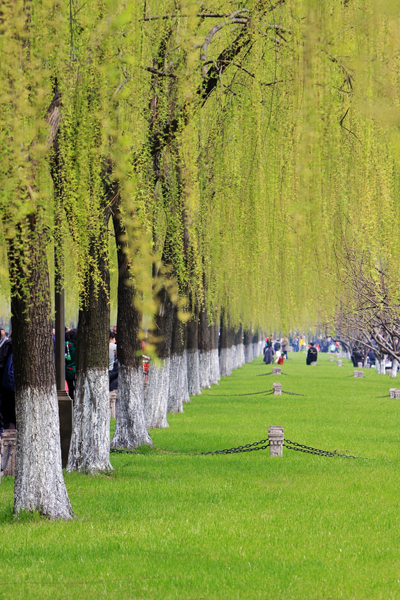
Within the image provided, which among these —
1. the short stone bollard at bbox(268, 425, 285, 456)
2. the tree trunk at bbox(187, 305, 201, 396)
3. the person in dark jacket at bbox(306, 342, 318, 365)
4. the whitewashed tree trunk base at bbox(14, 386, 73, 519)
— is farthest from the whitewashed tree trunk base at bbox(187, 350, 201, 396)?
the person in dark jacket at bbox(306, 342, 318, 365)

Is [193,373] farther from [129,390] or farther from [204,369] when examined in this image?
[129,390]

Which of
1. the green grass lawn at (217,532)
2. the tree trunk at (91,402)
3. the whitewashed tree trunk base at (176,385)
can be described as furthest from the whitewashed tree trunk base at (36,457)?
the whitewashed tree trunk base at (176,385)

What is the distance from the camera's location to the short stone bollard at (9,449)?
12109 mm

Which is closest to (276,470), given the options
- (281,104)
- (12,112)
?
(281,104)

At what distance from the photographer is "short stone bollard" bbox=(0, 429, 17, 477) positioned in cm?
1211

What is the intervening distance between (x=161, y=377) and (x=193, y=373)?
1127cm

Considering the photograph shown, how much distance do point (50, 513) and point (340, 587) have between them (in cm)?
332

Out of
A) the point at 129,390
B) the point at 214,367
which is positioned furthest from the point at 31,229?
the point at 214,367

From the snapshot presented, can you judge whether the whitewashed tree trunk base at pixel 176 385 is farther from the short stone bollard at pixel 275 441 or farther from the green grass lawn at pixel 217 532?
the short stone bollard at pixel 275 441

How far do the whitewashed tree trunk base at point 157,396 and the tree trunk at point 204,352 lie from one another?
12040 millimetres

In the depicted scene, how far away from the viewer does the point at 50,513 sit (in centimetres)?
885

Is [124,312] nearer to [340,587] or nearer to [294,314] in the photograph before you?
[294,314]

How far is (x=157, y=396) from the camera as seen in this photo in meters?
18.7

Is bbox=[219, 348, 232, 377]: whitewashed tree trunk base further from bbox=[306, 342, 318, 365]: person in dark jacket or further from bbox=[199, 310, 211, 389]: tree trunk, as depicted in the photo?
bbox=[306, 342, 318, 365]: person in dark jacket
